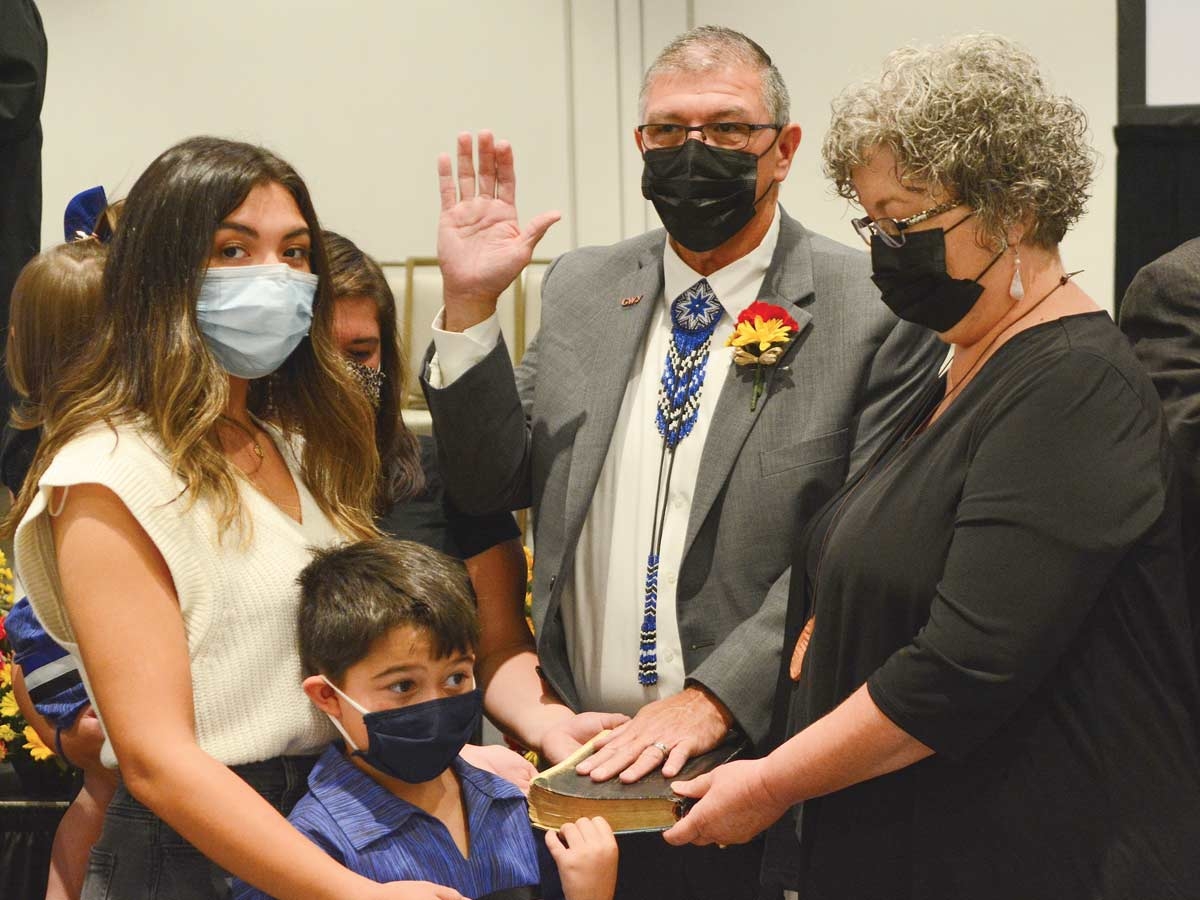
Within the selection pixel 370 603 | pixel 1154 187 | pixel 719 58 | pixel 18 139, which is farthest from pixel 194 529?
pixel 1154 187

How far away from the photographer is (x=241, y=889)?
183cm

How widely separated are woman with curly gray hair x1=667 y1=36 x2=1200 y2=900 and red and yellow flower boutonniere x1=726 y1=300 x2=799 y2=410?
0.38m

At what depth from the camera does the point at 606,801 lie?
1938 mm

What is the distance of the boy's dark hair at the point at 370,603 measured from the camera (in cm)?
187

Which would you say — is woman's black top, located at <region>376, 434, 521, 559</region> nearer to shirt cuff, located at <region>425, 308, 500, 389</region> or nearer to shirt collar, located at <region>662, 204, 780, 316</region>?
shirt cuff, located at <region>425, 308, 500, 389</region>

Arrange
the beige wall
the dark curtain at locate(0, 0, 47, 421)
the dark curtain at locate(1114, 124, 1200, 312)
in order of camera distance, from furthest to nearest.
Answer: the beige wall < the dark curtain at locate(1114, 124, 1200, 312) < the dark curtain at locate(0, 0, 47, 421)

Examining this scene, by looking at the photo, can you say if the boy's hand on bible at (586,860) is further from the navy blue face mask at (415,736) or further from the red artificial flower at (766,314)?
the red artificial flower at (766,314)

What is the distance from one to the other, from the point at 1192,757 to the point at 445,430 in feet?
4.08

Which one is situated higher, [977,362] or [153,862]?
[977,362]

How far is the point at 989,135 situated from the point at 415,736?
107 centimetres

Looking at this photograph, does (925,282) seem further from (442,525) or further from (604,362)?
(442,525)

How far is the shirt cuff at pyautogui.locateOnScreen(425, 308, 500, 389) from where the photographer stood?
2.36 metres

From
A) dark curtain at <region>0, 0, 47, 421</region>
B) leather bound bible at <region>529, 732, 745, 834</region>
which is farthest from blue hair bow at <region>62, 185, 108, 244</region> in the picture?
leather bound bible at <region>529, 732, 745, 834</region>

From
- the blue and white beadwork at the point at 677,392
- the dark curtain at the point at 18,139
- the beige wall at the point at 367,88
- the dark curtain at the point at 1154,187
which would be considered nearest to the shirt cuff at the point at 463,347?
the blue and white beadwork at the point at 677,392
